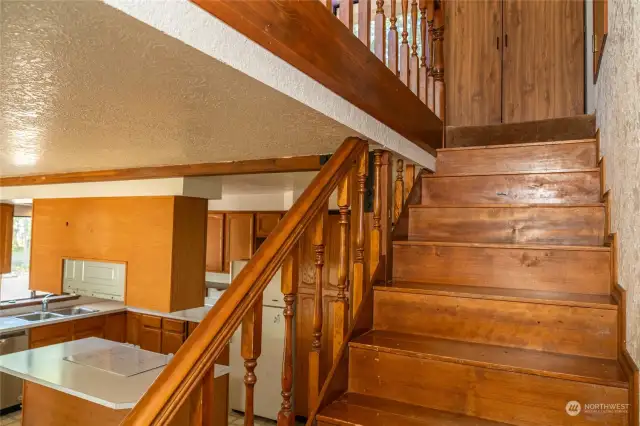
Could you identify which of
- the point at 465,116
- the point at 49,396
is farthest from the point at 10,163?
the point at 465,116

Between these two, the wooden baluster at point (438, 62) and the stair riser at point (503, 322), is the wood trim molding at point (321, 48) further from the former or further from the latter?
the wooden baluster at point (438, 62)

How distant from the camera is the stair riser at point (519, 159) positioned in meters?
2.20

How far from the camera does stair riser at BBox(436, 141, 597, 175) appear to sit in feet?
7.22

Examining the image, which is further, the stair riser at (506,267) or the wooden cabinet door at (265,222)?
the wooden cabinet door at (265,222)

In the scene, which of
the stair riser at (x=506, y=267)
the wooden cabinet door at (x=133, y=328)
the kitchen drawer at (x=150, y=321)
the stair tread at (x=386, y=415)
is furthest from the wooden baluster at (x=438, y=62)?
the wooden cabinet door at (x=133, y=328)

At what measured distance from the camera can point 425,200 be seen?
245 cm

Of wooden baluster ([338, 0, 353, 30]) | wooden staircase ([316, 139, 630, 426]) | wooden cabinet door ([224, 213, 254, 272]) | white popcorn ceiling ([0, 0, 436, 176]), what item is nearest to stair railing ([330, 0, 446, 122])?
wooden baluster ([338, 0, 353, 30])

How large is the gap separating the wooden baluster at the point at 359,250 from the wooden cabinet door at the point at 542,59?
2431 millimetres

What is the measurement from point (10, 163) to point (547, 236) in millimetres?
3088

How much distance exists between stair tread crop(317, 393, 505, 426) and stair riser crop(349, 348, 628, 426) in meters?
0.04

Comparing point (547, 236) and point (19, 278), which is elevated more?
point (547, 236)

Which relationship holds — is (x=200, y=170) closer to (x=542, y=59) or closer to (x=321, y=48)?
(x=321, y=48)

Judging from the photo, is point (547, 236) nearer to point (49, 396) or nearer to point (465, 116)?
point (465, 116)

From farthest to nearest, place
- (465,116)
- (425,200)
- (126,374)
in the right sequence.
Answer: (465,116) → (126,374) → (425,200)
